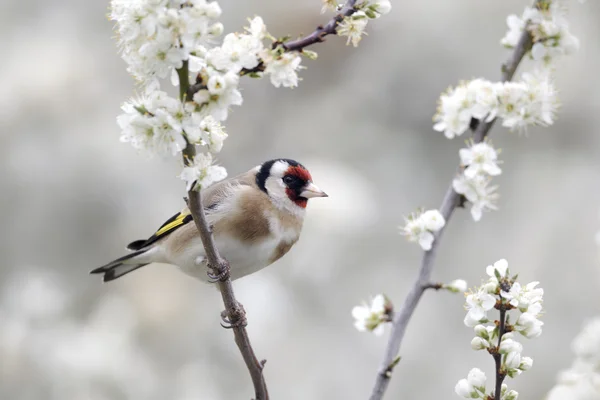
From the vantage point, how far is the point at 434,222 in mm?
1624

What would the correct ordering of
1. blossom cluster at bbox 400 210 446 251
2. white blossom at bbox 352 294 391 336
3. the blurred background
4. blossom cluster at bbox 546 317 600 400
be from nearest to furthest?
blossom cluster at bbox 546 317 600 400 < blossom cluster at bbox 400 210 446 251 < white blossom at bbox 352 294 391 336 < the blurred background

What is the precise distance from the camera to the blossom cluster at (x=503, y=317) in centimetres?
Answer: 139

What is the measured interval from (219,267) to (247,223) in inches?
40.1

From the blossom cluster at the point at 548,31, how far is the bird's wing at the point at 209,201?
140 centimetres

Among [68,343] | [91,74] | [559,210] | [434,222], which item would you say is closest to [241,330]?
[434,222]

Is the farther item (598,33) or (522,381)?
(598,33)

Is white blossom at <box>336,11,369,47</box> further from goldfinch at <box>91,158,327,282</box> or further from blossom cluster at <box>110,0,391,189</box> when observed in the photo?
goldfinch at <box>91,158,327,282</box>

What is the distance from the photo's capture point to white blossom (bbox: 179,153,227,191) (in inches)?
55.4

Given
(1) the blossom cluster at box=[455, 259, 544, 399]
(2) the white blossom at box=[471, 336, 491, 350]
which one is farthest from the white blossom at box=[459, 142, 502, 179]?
(2) the white blossom at box=[471, 336, 491, 350]

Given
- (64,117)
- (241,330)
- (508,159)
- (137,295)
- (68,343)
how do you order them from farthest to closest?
(508,159) < (64,117) < (137,295) < (68,343) < (241,330)

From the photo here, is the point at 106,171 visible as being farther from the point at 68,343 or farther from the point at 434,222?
the point at 434,222

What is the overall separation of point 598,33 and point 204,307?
8.96 feet

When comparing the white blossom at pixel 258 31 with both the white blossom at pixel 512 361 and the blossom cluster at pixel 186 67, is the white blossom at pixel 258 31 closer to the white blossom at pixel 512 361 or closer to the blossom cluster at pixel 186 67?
the blossom cluster at pixel 186 67

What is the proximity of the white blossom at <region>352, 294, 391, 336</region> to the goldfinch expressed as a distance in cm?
98
